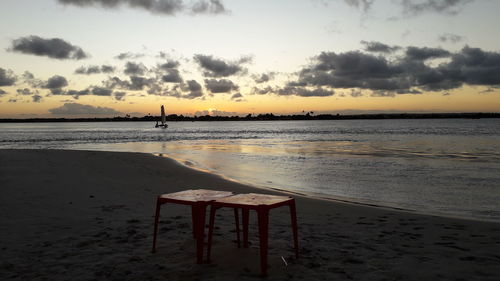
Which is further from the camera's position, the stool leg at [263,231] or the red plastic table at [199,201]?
the red plastic table at [199,201]

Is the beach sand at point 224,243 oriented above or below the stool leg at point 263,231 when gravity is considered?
below

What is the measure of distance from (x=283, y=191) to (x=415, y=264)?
726 cm

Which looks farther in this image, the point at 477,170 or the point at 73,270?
the point at 477,170

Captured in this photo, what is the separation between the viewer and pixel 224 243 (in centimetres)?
565

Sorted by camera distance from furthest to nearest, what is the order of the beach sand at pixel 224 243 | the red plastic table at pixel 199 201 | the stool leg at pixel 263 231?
1. the red plastic table at pixel 199 201
2. the beach sand at pixel 224 243
3. the stool leg at pixel 263 231

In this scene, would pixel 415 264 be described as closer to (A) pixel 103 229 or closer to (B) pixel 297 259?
(B) pixel 297 259

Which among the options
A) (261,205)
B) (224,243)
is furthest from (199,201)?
(224,243)

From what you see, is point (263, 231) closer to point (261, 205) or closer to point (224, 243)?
point (261, 205)

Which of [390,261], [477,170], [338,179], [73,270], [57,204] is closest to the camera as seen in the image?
[73,270]

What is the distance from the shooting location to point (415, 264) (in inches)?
190

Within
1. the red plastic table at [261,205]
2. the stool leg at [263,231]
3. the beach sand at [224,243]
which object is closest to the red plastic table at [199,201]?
the red plastic table at [261,205]

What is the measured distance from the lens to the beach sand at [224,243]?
4543mm

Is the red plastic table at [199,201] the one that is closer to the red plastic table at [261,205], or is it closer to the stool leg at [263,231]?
the red plastic table at [261,205]

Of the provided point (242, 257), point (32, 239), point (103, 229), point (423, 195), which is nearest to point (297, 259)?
point (242, 257)
